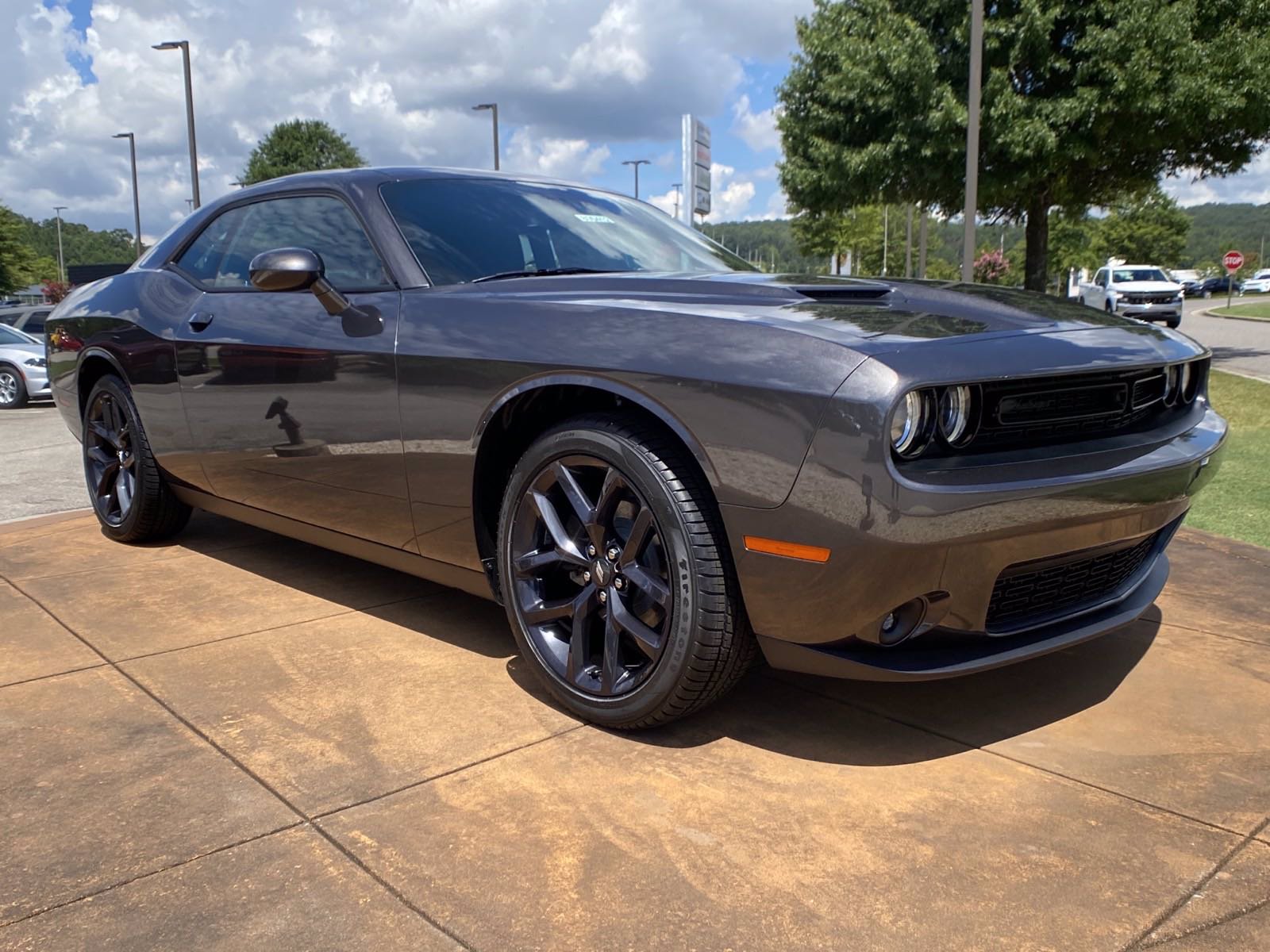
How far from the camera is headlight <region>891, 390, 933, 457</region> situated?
7.25 feet

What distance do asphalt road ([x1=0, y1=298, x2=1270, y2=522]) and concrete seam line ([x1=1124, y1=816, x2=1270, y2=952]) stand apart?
545cm

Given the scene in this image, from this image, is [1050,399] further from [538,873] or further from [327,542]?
[327,542]

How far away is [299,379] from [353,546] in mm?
549

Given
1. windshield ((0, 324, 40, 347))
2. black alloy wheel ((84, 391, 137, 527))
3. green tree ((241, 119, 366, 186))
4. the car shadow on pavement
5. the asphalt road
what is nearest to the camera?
the car shadow on pavement

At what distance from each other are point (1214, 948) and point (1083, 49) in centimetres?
1618

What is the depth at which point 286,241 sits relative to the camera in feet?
12.5

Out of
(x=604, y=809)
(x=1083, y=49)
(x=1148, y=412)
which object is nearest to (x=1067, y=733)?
(x=1148, y=412)

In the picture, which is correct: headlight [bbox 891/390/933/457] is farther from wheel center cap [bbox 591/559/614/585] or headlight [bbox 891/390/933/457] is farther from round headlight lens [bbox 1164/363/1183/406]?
round headlight lens [bbox 1164/363/1183/406]

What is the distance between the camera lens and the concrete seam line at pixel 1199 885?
6.14ft

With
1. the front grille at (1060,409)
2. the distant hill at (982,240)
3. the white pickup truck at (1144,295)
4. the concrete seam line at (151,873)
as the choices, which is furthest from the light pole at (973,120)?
the distant hill at (982,240)

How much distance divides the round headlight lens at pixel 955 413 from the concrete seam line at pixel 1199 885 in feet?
3.08

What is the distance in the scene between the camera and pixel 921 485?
2164 mm

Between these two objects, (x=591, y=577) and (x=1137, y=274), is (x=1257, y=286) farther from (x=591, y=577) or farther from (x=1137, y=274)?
(x=591, y=577)

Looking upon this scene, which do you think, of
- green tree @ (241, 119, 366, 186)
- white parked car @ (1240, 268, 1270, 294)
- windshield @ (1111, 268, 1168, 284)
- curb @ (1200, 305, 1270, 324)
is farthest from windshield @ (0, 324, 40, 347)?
white parked car @ (1240, 268, 1270, 294)
